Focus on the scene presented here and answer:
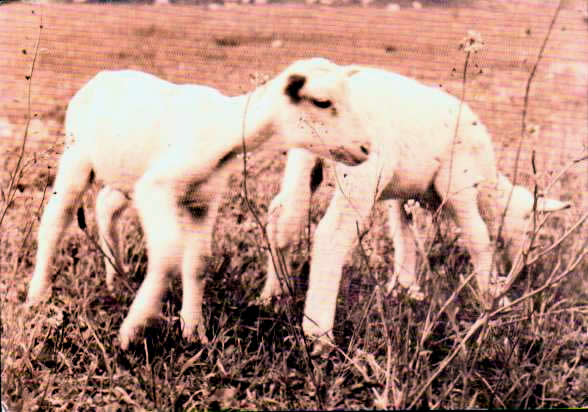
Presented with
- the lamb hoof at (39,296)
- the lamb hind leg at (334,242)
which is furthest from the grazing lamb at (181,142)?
the lamb hoof at (39,296)

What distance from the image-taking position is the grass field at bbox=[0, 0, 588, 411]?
1.51 m

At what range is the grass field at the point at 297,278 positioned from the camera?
1512 mm

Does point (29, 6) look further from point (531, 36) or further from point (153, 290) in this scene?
point (531, 36)

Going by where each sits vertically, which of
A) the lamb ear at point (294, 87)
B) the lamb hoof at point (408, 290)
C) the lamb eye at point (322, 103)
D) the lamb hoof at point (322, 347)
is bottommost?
the lamb hoof at point (322, 347)

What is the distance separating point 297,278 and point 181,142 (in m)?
0.52

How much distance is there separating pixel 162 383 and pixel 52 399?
27 cm

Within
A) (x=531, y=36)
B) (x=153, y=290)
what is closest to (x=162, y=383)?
(x=153, y=290)

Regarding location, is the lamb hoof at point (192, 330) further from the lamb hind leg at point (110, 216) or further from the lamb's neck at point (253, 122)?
the lamb's neck at point (253, 122)

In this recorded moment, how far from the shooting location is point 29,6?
1557 mm

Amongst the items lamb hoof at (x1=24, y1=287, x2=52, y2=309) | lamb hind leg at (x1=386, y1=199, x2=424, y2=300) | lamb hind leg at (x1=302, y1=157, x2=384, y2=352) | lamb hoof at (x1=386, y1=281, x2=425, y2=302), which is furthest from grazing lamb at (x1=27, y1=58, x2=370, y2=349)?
lamb hind leg at (x1=386, y1=199, x2=424, y2=300)

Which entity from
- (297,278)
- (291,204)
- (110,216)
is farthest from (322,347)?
(110,216)

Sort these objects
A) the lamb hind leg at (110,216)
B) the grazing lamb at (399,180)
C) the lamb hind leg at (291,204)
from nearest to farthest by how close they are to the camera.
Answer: the grazing lamb at (399,180)
the lamb hind leg at (291,204)
the lamb hind leg at (110,216)

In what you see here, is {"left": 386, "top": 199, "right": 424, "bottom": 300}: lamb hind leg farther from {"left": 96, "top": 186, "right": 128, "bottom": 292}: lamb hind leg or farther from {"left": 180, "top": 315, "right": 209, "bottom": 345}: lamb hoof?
{"left": 96, "top": 186, "right": 128, "bottom": 292}: lamb hind leg

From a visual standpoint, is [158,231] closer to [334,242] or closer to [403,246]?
[334,242]
